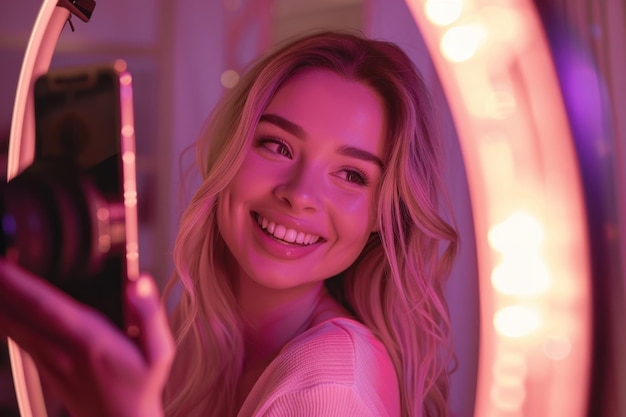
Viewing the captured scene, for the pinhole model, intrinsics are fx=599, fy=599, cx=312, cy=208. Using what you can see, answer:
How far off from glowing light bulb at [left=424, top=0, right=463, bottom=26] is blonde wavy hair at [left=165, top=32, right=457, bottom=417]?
0.31 feet

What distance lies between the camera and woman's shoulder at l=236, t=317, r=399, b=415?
67 centimetres

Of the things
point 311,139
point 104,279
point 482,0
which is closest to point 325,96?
point 311,139

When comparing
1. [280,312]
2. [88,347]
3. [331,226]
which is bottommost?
[88,347]

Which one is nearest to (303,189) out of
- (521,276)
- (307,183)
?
(307,183)

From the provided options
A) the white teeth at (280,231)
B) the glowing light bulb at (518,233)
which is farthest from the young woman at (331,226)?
the glowing light bulb at (518,233)

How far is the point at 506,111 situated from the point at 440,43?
97 millimetres

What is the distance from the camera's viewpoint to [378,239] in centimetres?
79

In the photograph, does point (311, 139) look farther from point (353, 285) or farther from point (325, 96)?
point (353, 285)

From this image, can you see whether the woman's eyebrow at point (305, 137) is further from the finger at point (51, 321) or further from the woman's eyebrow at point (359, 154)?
the finger at point (51, 321)

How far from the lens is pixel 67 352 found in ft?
1.87

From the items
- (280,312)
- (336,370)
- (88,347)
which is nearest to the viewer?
(88,347)

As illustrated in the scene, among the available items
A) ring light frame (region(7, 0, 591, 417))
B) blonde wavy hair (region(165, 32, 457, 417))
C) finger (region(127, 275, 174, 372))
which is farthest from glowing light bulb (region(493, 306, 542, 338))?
finger (region(127, 275, 174, 372))

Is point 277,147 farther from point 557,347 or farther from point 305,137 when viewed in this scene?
point 557,347

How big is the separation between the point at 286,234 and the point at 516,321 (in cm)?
28
